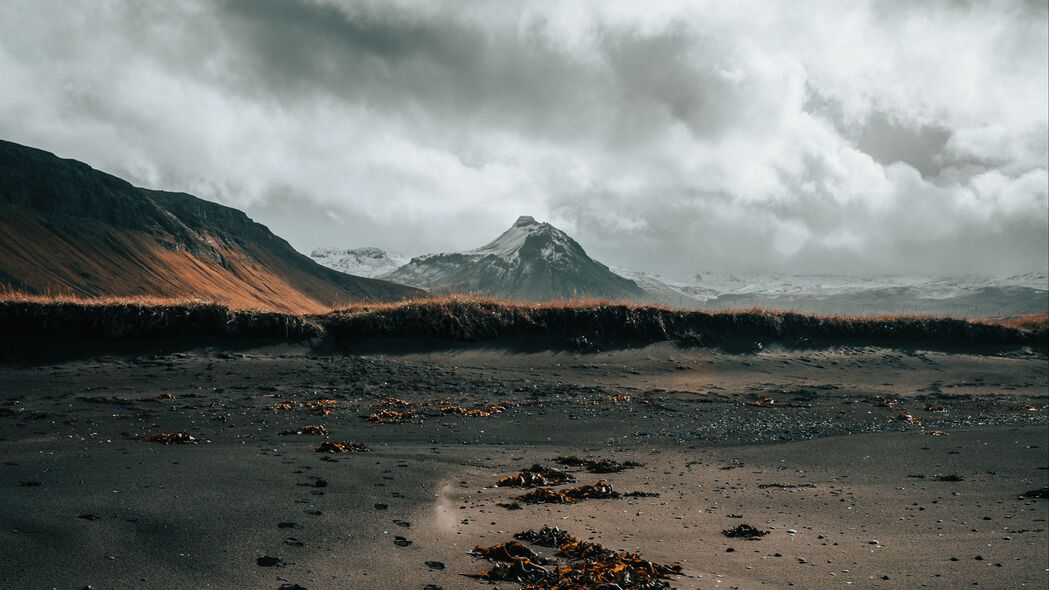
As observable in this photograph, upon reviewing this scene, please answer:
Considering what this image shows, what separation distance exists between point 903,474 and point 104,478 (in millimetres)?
11303

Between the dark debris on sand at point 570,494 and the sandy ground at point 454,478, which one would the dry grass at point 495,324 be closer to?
the sandy ground at point 454,478

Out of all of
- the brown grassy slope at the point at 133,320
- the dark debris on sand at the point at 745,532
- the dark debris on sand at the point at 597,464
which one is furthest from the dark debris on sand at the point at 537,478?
the brown grassy slope at the point at 133,320

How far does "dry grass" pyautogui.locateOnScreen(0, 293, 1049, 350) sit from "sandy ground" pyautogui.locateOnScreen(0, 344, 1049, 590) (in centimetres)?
150

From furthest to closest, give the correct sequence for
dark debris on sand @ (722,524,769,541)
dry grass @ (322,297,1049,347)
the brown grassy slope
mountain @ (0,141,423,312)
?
mountain @ (0,141,423,312) < dry grass @ (322,297,1049,347) < the brown grassy slope < dark debris on sand @ (722,524,769,541)

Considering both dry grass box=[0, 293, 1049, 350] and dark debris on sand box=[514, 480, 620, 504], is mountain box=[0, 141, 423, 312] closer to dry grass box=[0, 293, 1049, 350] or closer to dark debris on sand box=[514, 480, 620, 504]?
dry grass box=[0, 293, 1049, 350]

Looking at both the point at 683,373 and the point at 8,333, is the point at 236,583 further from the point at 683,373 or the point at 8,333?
the point at 683,373

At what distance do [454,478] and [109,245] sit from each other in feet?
214

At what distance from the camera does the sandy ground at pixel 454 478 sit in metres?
5.60

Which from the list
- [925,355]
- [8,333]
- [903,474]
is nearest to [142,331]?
[8,333]

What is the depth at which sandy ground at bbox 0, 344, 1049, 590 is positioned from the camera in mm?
5602

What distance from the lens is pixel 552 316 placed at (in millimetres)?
23438

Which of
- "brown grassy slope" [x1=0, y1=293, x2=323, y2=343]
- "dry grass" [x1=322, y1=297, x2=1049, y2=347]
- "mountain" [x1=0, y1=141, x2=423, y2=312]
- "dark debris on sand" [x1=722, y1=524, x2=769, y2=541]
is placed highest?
"mountain" [x1=0, y1=141, x2=423, y2=312]

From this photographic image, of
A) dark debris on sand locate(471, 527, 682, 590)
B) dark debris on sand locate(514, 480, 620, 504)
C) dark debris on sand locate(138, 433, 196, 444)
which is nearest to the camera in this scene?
dark debris on sand locate(471, 527, 682, 590)

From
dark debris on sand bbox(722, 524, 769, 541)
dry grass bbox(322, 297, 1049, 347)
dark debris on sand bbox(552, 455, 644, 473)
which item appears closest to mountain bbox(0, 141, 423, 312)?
dry grass bbox(322, 297, 1049, 347)
